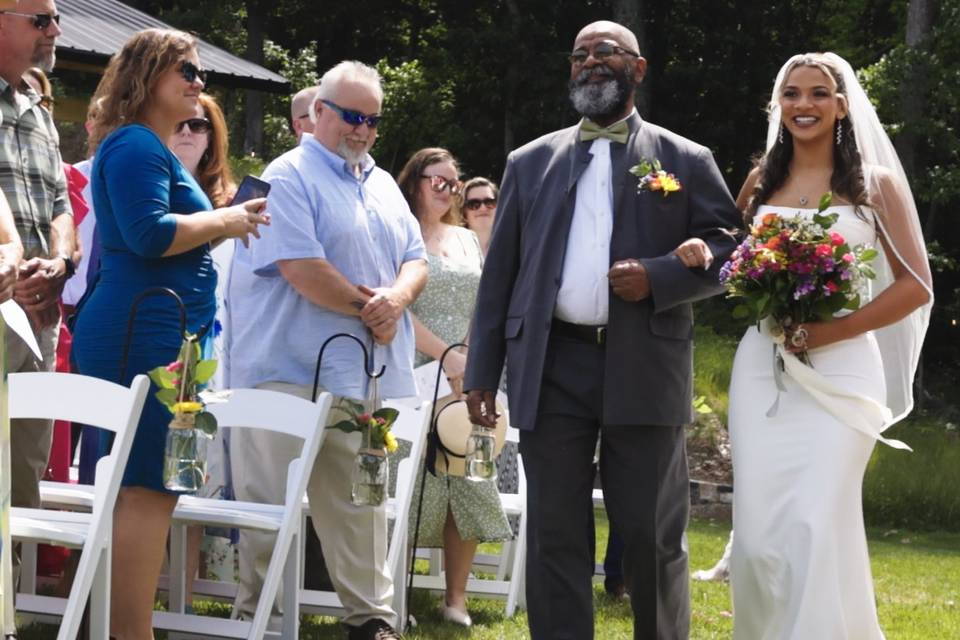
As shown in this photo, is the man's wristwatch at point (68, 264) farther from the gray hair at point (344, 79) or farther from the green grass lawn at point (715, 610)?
the green grass lawn at point (715, 610)

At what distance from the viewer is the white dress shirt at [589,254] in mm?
6172

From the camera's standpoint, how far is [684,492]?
6.39m

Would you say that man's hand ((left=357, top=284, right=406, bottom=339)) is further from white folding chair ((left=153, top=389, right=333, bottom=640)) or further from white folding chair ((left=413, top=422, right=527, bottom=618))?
white folding chair ((left=413, top=422, right=527, bottom=618))

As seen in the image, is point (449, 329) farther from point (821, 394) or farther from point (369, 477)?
point (821, 394)

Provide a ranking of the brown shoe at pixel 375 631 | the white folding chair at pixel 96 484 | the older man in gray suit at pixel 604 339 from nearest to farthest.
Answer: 1. the white folding chair at pixel 96 484
2. the older man in gray suit at pixel 604 339
3. the brown shoe at pixel 375 631

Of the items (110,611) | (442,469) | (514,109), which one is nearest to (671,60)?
(514,109)

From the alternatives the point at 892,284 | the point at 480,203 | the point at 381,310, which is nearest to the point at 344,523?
the point at 381,310

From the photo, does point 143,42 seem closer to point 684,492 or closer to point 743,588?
point 684,492

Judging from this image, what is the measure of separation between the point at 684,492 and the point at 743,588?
436 millimetres

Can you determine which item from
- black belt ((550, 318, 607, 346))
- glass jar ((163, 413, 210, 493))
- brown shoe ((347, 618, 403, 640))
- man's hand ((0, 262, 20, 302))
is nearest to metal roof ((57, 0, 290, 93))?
brown shoe ((347, 618, 403, 640))

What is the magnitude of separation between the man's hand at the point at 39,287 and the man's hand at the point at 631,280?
200cm

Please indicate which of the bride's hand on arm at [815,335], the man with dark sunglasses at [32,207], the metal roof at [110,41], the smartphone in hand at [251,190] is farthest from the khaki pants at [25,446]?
the metal roof at [110,41]

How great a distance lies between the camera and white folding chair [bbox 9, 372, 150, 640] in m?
5.09

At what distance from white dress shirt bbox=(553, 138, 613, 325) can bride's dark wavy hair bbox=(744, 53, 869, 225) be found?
0.81 m
